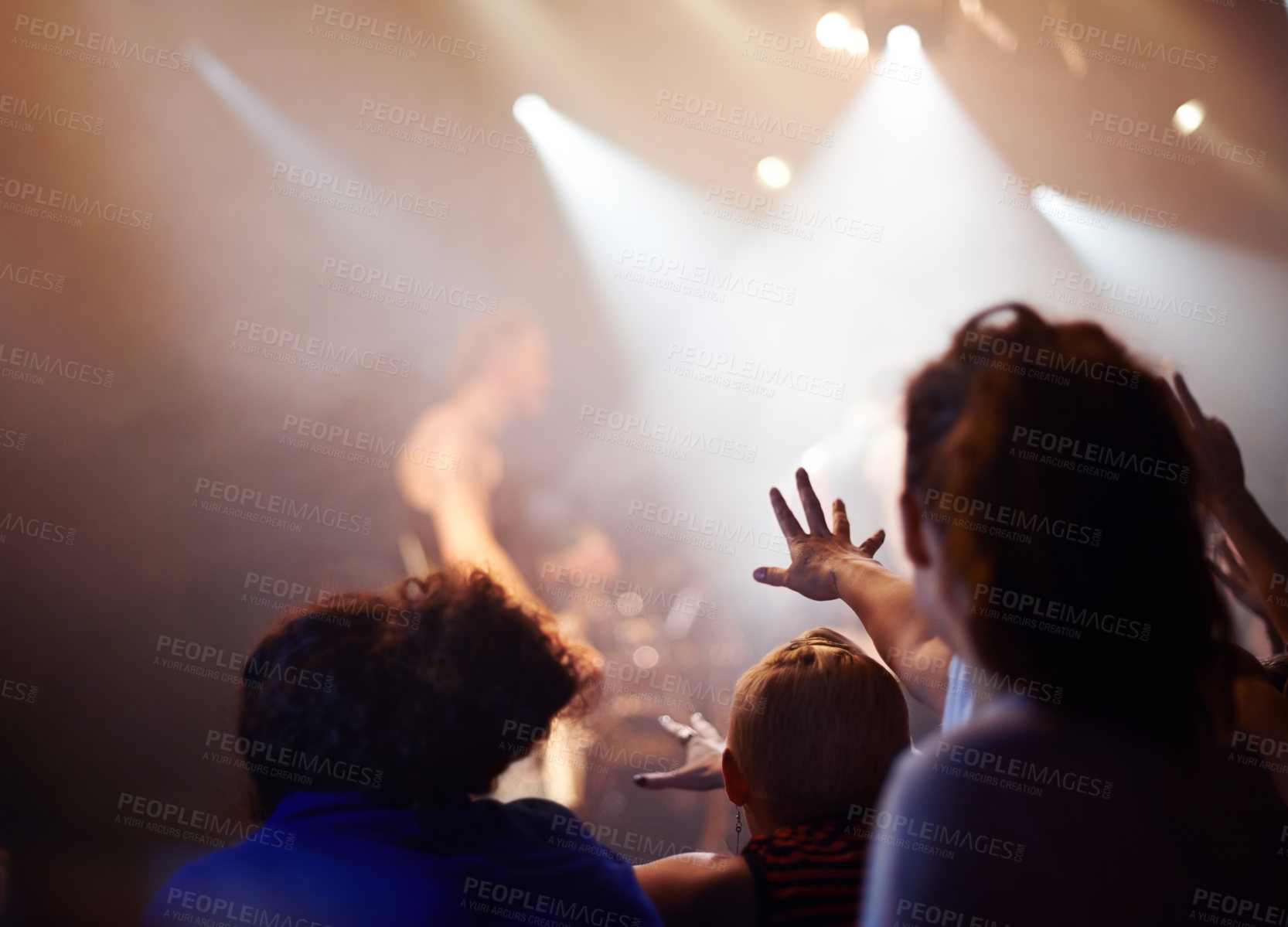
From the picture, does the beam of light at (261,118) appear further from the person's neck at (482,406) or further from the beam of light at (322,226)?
the person's neck at (482,406)

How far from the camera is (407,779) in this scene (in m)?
1.25

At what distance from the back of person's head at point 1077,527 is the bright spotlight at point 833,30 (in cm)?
207

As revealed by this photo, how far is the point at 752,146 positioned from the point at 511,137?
34.0 inches

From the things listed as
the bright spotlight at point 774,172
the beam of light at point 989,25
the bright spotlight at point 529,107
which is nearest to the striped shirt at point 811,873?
the bright spotlight at point 774,172

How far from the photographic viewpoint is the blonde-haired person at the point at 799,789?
1143mm

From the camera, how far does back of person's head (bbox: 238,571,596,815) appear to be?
1.28 m

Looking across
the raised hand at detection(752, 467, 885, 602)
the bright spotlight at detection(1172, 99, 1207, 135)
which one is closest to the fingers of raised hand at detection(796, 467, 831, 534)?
the raised hand at detection(752, 467, 885, 602)

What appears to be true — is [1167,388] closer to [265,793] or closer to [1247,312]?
[265,793]

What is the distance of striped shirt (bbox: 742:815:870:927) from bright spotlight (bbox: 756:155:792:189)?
86.9 inches

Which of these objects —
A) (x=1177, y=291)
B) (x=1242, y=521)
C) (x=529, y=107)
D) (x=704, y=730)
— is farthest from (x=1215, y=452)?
(x=529, y=107)

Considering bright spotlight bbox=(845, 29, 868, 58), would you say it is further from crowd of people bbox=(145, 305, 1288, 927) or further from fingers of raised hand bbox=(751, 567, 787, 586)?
fingers of raised hand bbox=(751, 567, 787, 586)

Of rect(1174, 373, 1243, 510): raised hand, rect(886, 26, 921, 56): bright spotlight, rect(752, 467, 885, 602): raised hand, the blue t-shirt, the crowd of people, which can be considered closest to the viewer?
the crowd of people

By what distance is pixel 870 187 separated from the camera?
2750 millimetres

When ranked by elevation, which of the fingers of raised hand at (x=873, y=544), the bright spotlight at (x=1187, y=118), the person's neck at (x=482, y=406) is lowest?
the fingers of raised hand at (x=873, y=544)
